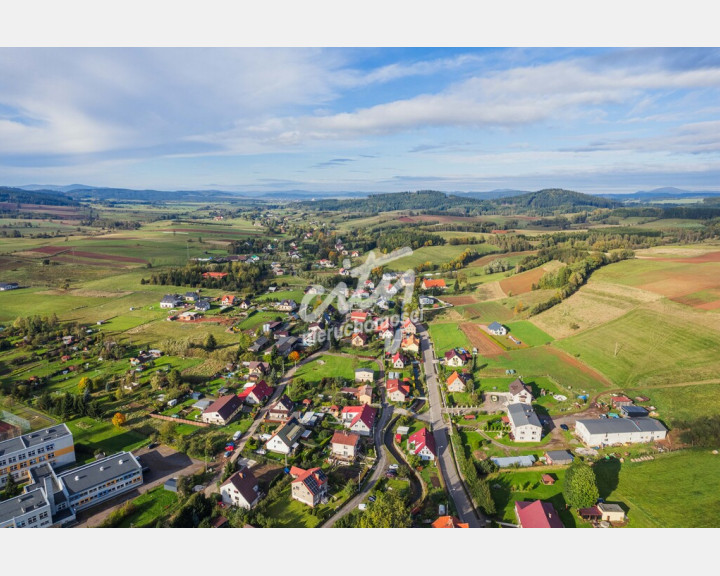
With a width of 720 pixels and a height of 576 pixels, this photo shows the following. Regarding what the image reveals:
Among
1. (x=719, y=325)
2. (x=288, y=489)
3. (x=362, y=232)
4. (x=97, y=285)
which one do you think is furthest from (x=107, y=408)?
(x=362, y=232)

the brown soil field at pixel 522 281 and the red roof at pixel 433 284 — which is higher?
the brown soil field at pixel 522 281

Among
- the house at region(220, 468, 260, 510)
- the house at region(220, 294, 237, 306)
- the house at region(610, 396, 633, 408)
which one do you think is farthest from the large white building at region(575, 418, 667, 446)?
the house at region(220, 294, 237, 306)

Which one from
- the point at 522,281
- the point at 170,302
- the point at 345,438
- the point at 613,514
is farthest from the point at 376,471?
the point at 522,281

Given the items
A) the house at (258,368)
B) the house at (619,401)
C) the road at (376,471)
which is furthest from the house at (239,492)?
the house at (619,401)

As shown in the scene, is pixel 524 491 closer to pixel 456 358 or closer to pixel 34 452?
pixel 456 358

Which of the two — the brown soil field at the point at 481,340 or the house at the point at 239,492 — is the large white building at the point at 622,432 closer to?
the brown soil field at the point at 481,340

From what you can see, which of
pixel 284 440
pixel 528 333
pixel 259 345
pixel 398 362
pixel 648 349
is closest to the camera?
pixel 284 440

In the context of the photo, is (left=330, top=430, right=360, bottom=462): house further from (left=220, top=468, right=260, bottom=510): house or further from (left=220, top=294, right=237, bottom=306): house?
(left=220, top=294, right=237, bottom=306): house

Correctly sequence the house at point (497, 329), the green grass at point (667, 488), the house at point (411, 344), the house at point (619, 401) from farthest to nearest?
the house at point (497, 329), the house at point (411, 344), the house at point (619, 401), the green grass at point (667, 488)
